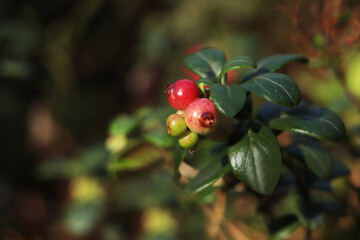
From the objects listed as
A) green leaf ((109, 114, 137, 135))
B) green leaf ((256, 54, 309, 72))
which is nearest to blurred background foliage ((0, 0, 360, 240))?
green leaf ((109, 114, 137, 135))

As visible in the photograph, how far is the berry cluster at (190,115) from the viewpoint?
0.53m

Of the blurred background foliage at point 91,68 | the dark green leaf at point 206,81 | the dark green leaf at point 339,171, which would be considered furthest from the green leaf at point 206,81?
the blurred background foliage at point 91,68

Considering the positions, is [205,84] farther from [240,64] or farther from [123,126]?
[123,126]

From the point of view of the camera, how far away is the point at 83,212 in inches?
55.6

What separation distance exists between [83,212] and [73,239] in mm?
787

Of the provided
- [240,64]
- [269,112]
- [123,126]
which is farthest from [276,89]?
[123,126]

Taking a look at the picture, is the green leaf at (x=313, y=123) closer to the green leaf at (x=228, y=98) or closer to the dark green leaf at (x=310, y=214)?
the green leaf at (x=228, y=98)

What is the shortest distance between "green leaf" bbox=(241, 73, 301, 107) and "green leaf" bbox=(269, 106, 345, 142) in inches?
2.1

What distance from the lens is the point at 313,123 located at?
23.2 inches

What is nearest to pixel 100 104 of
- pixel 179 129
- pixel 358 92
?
pixel 358 92

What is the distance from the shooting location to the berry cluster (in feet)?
1.72

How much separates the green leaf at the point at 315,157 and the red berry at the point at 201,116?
0.65 ft

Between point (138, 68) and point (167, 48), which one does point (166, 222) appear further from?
point (138, 68)

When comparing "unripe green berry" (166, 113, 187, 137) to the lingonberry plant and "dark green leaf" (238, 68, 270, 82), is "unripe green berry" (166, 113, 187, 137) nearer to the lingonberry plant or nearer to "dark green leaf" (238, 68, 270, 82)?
the lingonberry plant
